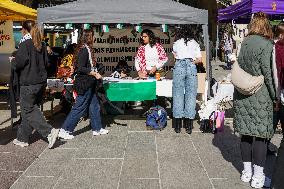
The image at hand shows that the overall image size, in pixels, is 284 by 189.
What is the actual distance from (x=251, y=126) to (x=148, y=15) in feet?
12.7

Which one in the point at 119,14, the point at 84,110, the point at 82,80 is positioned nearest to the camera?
the point at 82,80

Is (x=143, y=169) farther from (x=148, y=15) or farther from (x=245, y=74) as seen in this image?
(x=148, y=15)

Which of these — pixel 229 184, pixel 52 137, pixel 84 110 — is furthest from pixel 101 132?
pixel 229 184

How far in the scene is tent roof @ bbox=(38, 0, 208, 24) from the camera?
7875 millimetres

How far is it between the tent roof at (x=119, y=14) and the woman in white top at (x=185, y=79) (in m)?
0.54

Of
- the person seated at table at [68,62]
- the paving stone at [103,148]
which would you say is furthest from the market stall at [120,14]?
the paving stone at [103,148]

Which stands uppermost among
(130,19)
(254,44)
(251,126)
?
(130,19)

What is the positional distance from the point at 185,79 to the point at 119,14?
1.77m

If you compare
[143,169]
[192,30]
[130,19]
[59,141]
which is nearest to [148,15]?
[130,19]

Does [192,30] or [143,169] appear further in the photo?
[192,30]

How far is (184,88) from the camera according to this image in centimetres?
754

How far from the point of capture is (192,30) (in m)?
7.90

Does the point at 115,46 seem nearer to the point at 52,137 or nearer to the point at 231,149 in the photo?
the point at 52,137

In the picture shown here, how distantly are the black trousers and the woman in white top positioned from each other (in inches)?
92.0
